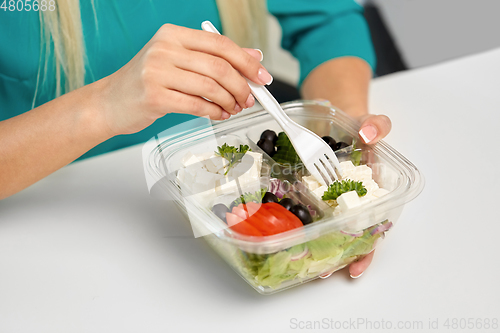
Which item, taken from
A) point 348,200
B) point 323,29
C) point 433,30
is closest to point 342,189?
point 348,200

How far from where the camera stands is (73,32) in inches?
46.5

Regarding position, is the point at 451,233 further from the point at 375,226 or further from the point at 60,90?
the point at 60,90

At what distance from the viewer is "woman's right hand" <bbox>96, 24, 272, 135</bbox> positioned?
729 millimetres

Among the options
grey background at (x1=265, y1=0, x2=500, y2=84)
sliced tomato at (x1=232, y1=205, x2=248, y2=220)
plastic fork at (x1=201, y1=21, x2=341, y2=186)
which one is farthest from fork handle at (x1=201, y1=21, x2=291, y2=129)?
grey background at (x1=265, y1=0, x2=500, y2=84)

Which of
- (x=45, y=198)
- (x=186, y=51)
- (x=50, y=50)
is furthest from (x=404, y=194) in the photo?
(x=50, y=50)

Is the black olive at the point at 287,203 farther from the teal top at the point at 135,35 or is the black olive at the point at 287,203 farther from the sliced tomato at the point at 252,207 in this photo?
the teal top at the point at 135,35

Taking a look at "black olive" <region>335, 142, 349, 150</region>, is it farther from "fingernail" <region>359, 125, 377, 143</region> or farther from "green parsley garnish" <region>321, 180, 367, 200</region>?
"green parsley garnish" <region>321, 180, 367, 200</region>

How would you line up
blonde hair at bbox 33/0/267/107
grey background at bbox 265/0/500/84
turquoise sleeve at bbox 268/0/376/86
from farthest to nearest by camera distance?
grey background at bbox 265/0/500/84
turquoise sleeve at bbox 268/0/376/86
blonde hair at bbox 33/0/267/107

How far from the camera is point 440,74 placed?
4.86 ft

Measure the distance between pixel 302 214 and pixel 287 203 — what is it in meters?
0.05

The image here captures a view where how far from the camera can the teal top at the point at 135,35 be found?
1165 millimetres

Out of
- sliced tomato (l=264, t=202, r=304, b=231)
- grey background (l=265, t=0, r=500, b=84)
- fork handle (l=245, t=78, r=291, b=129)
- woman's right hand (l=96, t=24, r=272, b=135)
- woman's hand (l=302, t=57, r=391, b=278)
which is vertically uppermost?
woman's right hand (l=96, t=24, r=272, b=135)

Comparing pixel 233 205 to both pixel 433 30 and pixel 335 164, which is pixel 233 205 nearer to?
pixel 335 164

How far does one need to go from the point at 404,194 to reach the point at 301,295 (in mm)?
269
